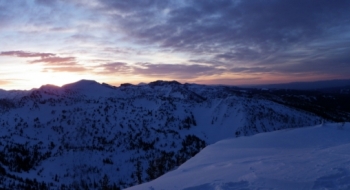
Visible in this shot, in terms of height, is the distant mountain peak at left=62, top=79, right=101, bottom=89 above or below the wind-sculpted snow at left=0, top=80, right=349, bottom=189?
above

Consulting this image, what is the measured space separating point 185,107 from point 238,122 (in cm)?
3143

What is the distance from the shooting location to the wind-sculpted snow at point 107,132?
78.9 metres

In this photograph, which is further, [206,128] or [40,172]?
[206,128]

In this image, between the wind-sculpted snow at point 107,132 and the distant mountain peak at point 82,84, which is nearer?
the wind-sculpted snow at point 107,132

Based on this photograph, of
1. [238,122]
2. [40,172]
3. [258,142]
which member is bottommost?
[40,172]

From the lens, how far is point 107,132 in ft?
365

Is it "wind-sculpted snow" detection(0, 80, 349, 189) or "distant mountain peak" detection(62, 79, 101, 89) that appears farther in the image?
"distant mountain peak" detection(62, 79, 101, 89)

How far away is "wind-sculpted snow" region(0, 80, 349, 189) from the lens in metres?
78.9

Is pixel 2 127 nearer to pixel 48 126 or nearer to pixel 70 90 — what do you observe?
pixel 48 126

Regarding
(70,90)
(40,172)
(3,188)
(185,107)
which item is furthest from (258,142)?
(70,90)

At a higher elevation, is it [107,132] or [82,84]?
[82,84]

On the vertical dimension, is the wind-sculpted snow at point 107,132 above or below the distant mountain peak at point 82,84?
below

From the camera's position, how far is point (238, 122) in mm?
120625

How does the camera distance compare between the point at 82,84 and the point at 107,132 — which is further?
the point at 82,84
